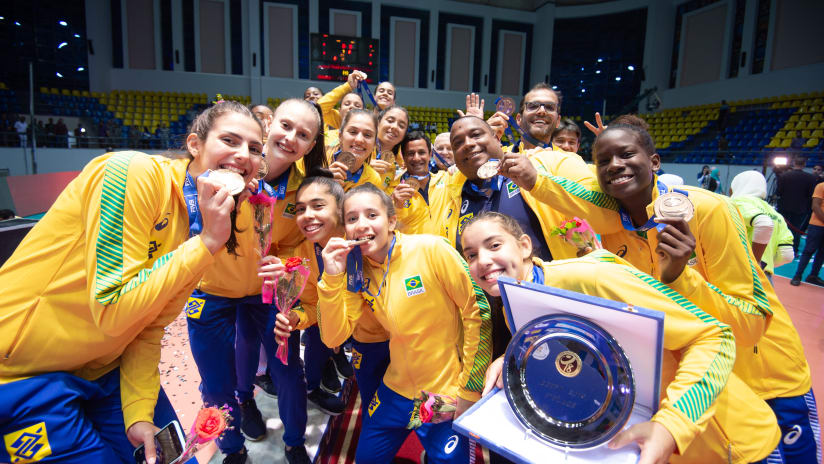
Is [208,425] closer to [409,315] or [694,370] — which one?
[409,315]

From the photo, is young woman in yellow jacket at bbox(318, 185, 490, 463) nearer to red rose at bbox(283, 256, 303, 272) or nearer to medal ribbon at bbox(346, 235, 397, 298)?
medal ribbon at bbox(346, 235, 397, 298)

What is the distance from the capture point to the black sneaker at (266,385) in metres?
3.14

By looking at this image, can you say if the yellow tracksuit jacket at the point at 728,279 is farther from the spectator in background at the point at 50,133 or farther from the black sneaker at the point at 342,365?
the spectator in background at the point at 50,133

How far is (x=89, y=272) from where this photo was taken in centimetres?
121

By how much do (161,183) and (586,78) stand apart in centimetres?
1836

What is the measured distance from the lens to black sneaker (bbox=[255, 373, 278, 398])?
3.14 meters

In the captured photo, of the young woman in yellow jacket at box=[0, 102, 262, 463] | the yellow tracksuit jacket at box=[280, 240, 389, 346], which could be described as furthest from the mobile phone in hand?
the yellow tracksuit jacket at box=[280, 240, 389, 346]

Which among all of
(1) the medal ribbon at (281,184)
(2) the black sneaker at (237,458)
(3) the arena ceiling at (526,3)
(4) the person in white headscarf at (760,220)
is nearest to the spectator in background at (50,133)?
(1) the medal ribbon at (281,184)

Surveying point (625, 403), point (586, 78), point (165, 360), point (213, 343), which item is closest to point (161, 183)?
point (213, 343)

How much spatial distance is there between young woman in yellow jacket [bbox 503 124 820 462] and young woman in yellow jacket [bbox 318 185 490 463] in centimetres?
60

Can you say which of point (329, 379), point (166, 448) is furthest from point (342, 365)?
point (166, 448)

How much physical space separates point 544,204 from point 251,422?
90.3 inches

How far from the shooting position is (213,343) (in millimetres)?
2219

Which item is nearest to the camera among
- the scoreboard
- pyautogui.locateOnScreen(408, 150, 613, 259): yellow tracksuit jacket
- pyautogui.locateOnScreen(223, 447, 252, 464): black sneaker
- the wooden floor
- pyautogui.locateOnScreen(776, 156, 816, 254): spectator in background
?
pyautogui.locateOnScreen(408, 150, 613, 259): yellow tracksuit jacket
